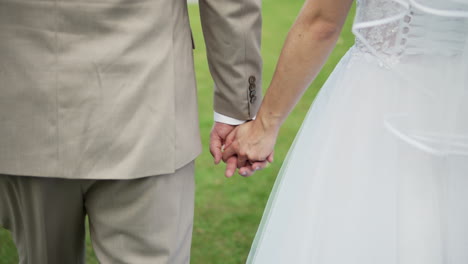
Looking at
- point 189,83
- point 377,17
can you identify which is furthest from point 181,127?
point 377,17

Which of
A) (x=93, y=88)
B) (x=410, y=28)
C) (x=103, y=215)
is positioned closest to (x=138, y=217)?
(x=103, y=215)

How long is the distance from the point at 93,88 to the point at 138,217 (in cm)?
34

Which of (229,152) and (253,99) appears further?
(229,152)

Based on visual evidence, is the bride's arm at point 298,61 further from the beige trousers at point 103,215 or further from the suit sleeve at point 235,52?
the beige trousers at point 103,215

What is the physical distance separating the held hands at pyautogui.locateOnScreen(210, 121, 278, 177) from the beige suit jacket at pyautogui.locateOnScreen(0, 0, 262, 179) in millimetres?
309

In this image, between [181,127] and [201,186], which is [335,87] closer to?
[181,127]

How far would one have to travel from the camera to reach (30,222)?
Result: 190cm

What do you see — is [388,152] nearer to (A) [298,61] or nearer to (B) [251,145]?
(A) [298,61]

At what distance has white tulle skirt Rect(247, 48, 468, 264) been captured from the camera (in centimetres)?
156

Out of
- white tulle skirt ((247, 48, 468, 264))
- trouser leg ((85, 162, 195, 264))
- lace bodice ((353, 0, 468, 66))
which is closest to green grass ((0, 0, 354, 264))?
trouser leg ((85, 162, 195, 264))

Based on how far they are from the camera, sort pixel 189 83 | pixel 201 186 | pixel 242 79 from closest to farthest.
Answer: pixel 189 83 < pixel 242 79 < pixel 201 186

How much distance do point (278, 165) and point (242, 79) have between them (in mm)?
2593

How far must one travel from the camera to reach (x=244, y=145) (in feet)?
7.27

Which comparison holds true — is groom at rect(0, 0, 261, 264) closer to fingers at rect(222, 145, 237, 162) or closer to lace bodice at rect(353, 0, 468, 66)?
fingers at rect(222, 145, 237, 162)
